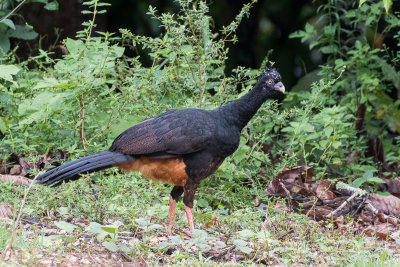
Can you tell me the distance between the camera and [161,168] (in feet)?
17.1

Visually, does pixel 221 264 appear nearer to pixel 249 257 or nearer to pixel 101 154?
pixel 249 257

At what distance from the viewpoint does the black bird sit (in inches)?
200

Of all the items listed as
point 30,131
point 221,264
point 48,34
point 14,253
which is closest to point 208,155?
point 221,264

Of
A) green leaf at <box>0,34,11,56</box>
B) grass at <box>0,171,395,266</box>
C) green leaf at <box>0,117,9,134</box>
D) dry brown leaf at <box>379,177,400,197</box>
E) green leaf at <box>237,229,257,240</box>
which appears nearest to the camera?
grass at <box>0,171,395,266</box>

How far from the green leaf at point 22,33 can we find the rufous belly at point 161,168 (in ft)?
10.4

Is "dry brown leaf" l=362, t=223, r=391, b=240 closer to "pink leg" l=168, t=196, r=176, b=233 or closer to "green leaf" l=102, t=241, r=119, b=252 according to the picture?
"pink leg" l=168, t=196, r=176, b=233

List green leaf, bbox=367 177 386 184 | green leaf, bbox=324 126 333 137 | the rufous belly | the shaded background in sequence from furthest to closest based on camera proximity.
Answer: the shaded background < green leaf, bbox=324 126 333 137 < green leaf, bbox=367 177 386 184 < the rufous belly

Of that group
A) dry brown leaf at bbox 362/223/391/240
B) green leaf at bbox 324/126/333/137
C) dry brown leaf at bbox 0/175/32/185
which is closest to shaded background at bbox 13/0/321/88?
green leaf at bbox 324/126/333/137

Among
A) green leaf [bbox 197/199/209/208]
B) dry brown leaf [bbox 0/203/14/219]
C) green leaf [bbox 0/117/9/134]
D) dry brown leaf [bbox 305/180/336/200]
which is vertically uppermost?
green leaf [bbox 0/117/9/134]

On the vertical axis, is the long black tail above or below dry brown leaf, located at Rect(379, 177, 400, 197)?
above

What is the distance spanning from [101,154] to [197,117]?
809 mm

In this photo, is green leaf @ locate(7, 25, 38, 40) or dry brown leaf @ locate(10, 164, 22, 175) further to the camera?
green leaf @ locate(7, 25, 38, 40)

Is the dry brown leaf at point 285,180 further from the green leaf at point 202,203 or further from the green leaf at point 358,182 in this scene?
the green leaf at point 202,203

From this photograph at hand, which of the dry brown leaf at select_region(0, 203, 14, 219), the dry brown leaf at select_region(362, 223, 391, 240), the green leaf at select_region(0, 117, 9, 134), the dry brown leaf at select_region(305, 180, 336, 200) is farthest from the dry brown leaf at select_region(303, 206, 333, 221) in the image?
the green leaf at select_region(0, 117, 9, 134)
